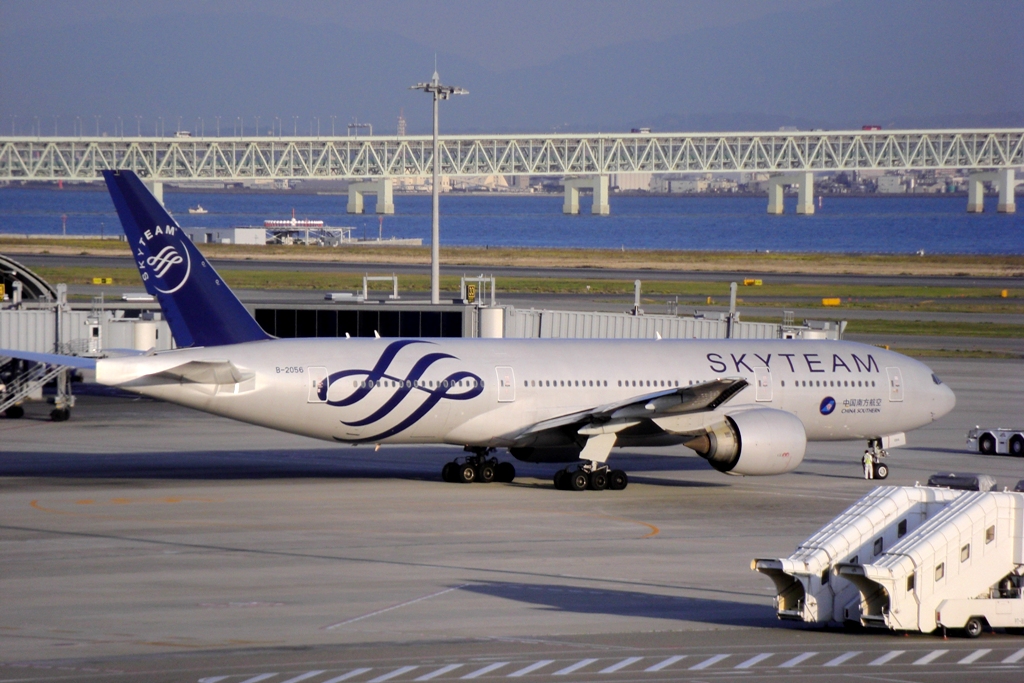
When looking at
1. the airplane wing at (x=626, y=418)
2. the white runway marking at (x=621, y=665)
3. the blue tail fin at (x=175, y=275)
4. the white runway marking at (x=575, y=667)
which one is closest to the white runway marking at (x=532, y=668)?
the white runway marking at (x=575, y=667)

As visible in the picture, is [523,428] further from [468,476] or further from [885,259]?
[885,259]

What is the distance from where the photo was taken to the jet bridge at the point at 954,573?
1980cm

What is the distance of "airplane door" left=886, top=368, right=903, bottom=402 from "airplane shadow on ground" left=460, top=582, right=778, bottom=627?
17.4 metres

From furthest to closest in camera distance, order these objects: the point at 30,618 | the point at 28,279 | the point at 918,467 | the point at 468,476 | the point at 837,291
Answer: the point at 837,291 → the point at 28,279 → the point at 918,467 → the point at 468,476 → the point at 30,618

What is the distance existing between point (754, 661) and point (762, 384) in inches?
743

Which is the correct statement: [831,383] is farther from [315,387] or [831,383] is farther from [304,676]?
[304,676]

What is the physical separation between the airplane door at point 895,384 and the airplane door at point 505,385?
450 inches

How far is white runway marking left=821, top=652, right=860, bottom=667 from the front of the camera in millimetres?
18406

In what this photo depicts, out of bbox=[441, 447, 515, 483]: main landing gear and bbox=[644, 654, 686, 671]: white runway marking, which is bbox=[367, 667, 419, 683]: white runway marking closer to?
bbox=[644, 654, 686, 671]: white runway marking

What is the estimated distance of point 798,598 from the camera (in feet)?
67.9

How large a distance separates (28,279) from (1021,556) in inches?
1695

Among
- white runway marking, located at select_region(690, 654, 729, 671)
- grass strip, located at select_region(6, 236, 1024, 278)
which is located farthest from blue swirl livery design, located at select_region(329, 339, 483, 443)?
grass strip, located at select_region(6, 236, 1024, 278)

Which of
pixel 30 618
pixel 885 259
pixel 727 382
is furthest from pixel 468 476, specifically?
pixel 885 259

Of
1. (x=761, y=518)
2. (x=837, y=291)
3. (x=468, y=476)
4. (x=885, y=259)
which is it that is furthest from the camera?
(x=885, y=259)
